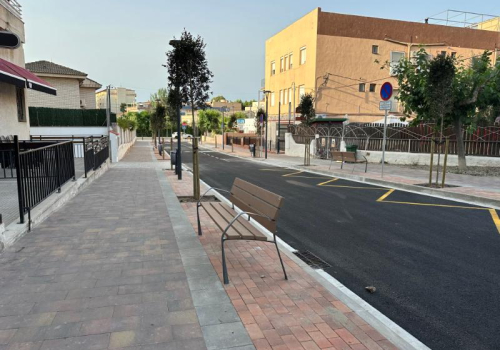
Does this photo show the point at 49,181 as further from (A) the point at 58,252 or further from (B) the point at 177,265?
(B) the point at 177,265

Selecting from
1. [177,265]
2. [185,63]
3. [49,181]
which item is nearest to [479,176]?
[185,63]

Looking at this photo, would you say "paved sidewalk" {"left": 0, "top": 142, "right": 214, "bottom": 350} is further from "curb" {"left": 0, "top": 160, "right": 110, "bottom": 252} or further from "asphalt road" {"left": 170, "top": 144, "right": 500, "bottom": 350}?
"asphalt road" {"left": 170, "top": 144, "right": 500, "bottom": 350}

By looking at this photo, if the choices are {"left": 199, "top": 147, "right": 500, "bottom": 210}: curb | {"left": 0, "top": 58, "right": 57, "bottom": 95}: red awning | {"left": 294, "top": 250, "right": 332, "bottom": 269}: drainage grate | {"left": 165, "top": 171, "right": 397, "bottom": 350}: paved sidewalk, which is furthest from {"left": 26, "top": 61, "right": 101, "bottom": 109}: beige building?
{"left": 165, "top": 171, "right": 397, "bottom": 350}: paved sidewalk

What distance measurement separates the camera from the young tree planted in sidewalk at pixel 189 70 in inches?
385

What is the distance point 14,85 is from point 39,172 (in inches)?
422

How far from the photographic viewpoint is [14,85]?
48.5ft

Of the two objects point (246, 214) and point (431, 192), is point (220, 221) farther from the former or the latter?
point (431, 192)

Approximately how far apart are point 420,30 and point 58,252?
37733 mm

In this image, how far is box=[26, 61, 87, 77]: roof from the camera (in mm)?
30684

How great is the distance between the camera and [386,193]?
10758mm

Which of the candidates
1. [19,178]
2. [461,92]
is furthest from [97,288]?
[461,92]

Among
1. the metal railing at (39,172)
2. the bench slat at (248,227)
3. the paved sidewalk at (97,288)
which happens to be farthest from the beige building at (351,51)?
the paved sidewalk at (97,288)

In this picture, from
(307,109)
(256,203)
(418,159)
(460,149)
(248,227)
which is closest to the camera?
(248,227)

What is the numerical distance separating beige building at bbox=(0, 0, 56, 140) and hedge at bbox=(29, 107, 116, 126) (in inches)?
317
